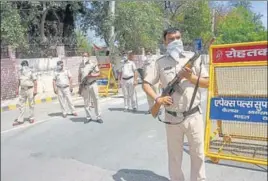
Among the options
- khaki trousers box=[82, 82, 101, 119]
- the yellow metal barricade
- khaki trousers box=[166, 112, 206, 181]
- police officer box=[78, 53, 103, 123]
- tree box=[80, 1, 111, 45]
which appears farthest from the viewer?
khaki trousers box=[82, 82, 101, 119]

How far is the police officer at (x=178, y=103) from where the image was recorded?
7.86 feet

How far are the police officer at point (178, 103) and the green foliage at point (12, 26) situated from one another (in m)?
0.97

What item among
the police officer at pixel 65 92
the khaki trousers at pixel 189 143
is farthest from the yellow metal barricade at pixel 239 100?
the police officer at pixel 65 92

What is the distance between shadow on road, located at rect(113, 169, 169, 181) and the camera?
10.4 ft

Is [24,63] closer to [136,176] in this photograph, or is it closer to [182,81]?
[182,81]

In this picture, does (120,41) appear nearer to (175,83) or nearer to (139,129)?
(139,129)

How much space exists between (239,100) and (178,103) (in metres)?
1.09

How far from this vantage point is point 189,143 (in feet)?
8.87

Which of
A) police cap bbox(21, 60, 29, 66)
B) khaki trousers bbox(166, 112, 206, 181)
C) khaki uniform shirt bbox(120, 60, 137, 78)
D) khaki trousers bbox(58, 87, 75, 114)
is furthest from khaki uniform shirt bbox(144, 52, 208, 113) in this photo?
khaki uniform shirt bbox(120, 60, 137, 78)

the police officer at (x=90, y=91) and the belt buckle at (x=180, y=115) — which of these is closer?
the belt buckle at (x=180, y=115)

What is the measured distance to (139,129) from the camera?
5230 mm

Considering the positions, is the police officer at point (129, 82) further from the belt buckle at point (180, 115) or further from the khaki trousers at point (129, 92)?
the belt buckle at point (180, 115)

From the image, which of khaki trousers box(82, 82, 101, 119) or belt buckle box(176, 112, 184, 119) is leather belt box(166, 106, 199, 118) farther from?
khaki trousers box(82, 82, 101, 119)

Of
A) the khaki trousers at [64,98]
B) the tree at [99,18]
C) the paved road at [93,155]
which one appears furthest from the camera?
the khaki trousers at [64,98]
